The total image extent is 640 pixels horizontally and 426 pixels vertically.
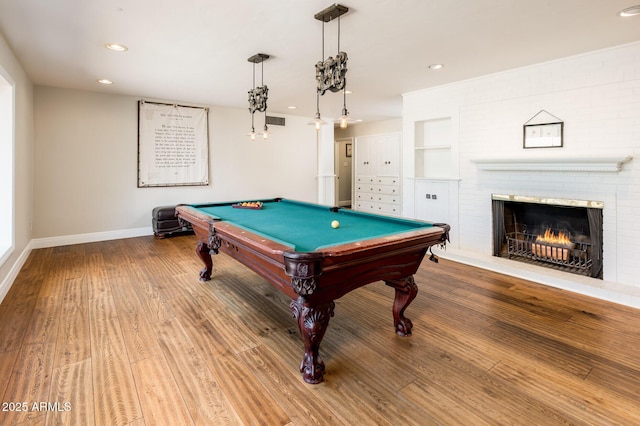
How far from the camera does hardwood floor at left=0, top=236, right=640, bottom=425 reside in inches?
Result: 63.0

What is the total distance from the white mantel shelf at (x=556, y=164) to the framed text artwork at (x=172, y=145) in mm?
4710

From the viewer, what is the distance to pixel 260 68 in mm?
3873

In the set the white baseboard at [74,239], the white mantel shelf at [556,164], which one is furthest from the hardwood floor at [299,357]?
the white mantel shelf at [556,164]

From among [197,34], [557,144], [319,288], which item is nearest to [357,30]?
[197,34]

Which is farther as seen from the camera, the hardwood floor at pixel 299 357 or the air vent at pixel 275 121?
the air vent at pixel 275 121

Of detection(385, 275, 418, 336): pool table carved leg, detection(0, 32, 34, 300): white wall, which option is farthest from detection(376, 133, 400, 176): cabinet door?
detection(0, 32, 34, 300): white wall

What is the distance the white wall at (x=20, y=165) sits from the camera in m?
3.17

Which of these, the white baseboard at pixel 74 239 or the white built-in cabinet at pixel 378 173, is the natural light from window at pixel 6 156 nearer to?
the white baseboard at pixel 74 239

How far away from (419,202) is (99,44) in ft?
14.6

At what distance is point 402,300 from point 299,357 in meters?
0.83

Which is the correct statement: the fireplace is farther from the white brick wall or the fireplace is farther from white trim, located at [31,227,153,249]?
white trim, located at [31,227,153,249]

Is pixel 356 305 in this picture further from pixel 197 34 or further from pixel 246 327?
pixel 197 34

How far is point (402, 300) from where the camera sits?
2346 mm

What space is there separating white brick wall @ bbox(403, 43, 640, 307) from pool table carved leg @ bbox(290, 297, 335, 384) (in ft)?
9.10
